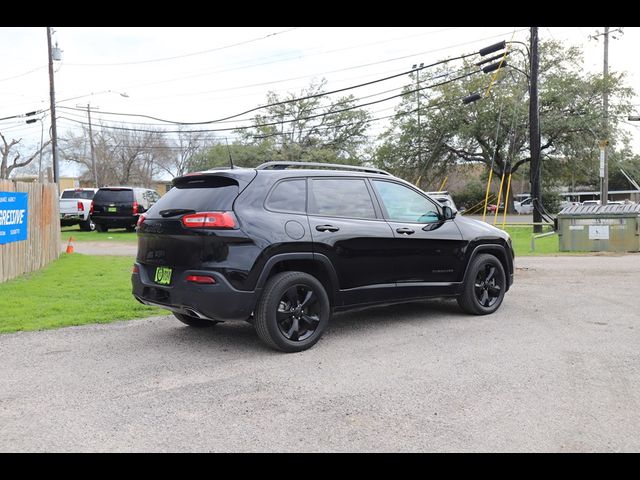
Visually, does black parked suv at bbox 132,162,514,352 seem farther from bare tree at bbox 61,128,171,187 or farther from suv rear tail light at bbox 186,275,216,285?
bare tree at bbox 61,128,171,187

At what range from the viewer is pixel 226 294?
5.15 m

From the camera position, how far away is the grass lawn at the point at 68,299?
6.93 m

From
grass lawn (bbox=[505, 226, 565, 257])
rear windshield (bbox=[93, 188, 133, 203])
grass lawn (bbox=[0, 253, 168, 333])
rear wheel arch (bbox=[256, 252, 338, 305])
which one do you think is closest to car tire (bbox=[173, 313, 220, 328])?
grass lawn (bbox=[0, 253, 168, 333])

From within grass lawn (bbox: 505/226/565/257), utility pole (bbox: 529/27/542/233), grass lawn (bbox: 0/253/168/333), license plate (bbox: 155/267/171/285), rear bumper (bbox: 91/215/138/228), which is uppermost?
utility pole (bbox: 529/27/542/233)

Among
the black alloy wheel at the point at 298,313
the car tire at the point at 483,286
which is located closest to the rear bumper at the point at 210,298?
the black alloy wheel at the point at 298,313

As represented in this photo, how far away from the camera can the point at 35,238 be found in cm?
1148

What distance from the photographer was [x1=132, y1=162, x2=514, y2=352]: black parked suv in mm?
5234

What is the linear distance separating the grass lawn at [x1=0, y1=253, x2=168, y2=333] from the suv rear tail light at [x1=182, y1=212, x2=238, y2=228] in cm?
245

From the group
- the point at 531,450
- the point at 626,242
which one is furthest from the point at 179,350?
the point at 626,242

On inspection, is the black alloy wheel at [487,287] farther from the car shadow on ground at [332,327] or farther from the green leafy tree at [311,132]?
the green leafy tree at [311,132]

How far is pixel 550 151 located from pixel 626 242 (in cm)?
2554

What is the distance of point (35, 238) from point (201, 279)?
7.74 metres

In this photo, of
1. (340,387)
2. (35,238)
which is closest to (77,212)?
(35,238)

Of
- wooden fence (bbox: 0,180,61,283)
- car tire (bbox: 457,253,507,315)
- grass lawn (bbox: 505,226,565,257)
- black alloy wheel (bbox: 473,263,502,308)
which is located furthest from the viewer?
grass lawn (bbox: 505,226,565,257)
